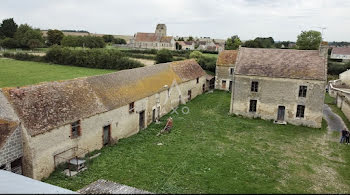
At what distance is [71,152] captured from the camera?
1702 centimetres

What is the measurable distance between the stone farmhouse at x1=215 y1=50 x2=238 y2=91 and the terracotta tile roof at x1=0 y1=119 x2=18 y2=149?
104 feet

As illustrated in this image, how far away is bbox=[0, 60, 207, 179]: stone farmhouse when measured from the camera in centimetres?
1477

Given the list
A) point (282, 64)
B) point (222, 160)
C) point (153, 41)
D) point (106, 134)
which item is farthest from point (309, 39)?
point (106, 134)

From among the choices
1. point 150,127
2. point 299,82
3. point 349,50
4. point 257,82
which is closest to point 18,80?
point 150,127

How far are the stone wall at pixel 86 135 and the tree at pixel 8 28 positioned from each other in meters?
109

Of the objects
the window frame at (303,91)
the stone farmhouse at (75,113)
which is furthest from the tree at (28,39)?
the window frame at (303,91)

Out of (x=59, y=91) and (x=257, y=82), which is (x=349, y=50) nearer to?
(x=257, y=82)

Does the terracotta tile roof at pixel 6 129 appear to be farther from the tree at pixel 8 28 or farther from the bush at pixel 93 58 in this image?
the tree at pixel 8 28

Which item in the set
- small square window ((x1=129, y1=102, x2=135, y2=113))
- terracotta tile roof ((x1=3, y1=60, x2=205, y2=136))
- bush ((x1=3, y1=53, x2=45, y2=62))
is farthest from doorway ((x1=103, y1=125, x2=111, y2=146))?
bush ((x1=3, y1=53, x2=45, y2=62))

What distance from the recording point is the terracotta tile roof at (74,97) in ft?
50.0

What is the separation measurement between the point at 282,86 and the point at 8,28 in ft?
387

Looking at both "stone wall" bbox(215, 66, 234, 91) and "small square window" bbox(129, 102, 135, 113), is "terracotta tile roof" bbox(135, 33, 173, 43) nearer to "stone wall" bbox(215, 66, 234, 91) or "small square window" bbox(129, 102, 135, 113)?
"stone wall" bbox(215, 66, 234, 91)

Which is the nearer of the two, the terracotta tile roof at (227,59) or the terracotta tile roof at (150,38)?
the terracotta tile roof at (227,59)

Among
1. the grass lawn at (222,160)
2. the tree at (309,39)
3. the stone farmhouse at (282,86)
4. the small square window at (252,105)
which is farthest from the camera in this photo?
the tree at (309,39)
